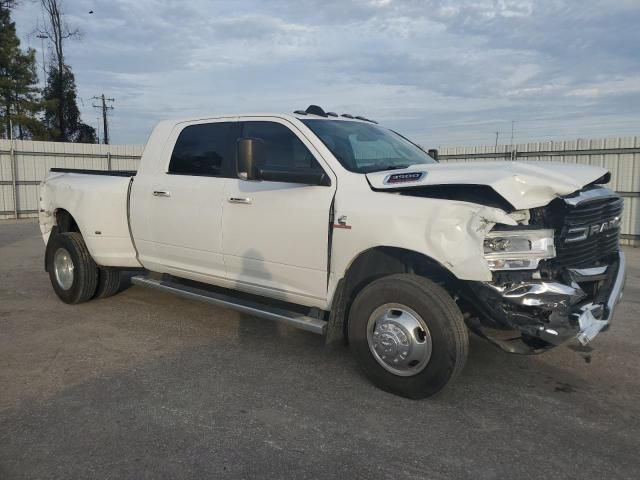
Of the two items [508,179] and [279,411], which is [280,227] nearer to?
[279,411]

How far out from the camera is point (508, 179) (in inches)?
132

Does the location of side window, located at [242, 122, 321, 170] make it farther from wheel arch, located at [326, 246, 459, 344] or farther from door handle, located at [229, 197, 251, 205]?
wheel arch, located at [326, 246, 459, 344]

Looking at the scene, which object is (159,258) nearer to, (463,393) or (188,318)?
(188,318)

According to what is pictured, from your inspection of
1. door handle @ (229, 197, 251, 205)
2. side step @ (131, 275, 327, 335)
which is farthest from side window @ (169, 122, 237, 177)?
side step @ (131, 275, 327, 335)

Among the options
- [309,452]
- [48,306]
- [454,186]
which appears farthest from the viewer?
[48,306]

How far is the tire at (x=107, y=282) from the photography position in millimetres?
6405

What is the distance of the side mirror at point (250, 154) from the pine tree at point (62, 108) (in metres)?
31.8

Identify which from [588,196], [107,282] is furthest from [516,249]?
[107,282]

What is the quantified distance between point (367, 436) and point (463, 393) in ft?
3.24

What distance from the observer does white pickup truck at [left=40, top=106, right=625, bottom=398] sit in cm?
345

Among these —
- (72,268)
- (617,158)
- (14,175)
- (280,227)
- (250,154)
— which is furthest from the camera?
(14,175)

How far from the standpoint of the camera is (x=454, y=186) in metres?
3.52

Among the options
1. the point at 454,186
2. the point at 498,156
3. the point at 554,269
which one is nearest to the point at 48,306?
the point at 454,186

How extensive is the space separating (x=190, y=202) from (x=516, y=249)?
9.64 ft
